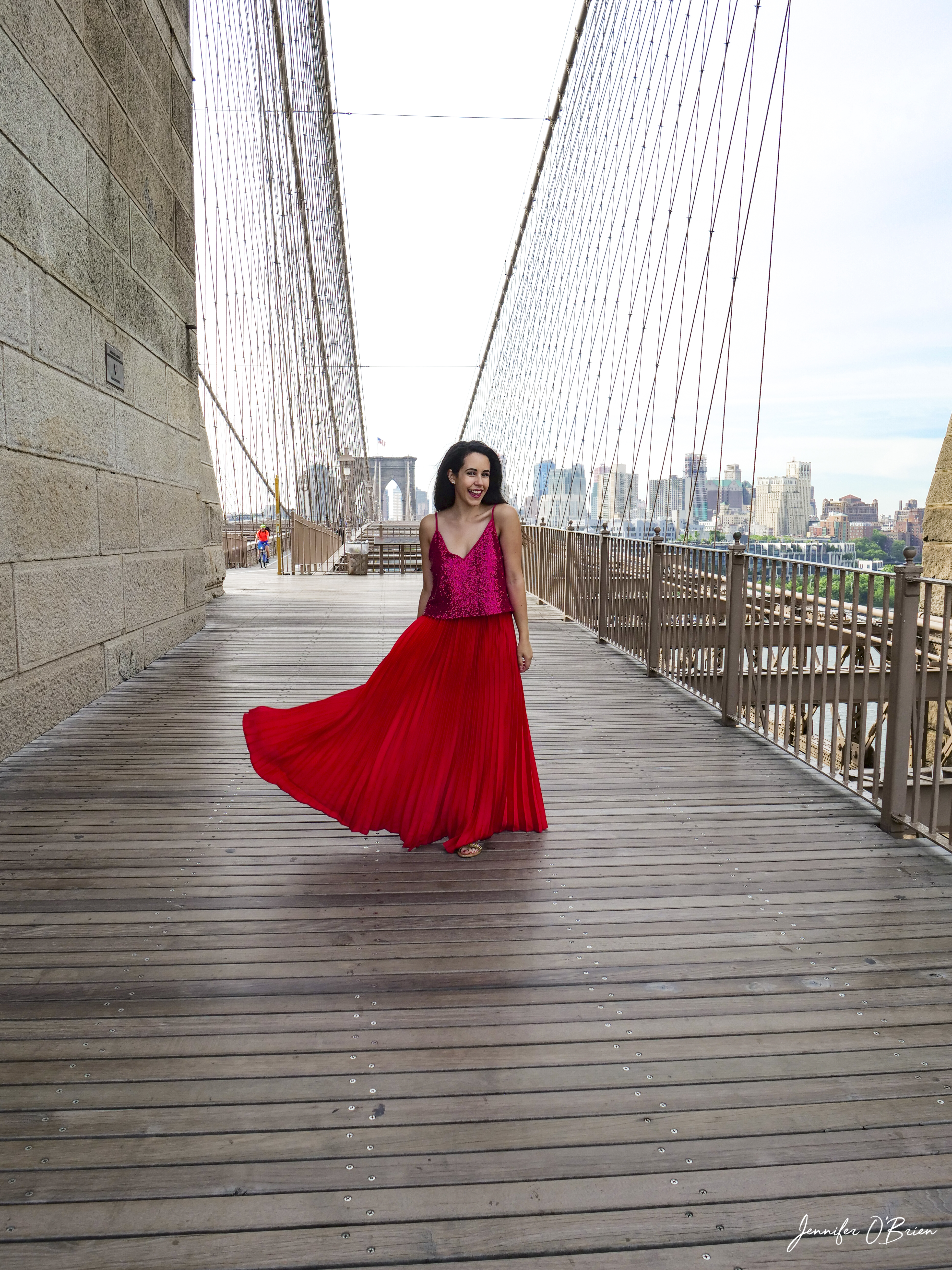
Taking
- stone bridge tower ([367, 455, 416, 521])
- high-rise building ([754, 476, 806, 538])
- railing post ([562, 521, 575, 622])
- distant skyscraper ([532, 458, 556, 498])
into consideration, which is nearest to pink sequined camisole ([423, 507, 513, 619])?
railing post ([562, 521, 575, 622])

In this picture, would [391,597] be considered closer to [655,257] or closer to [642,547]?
[642,547]

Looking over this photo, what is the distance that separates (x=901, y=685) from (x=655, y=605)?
3087mm

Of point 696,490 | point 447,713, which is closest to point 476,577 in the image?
point 447,713

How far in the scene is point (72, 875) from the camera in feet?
8.62

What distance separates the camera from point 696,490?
10750mm

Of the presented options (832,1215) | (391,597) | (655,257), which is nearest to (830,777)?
(832,1215)

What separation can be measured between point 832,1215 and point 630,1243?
0.99ft

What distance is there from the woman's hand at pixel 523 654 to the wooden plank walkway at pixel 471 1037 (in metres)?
0.55

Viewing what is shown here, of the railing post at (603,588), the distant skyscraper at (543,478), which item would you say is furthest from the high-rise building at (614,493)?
the railing post at (603,588)

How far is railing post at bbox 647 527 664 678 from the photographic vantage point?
5.90 metres

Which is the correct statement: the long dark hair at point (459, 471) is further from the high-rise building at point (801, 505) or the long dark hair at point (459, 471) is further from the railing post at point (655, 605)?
the high-rise building at point (801, 505)

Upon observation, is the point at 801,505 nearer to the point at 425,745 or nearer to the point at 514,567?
the point at 514,567
